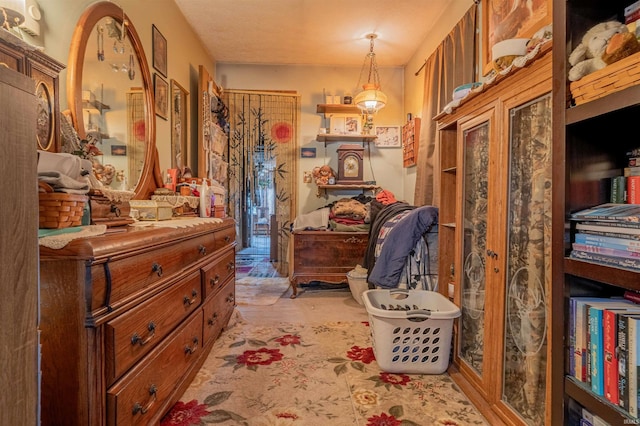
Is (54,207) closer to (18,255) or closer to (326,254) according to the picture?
(18,255)

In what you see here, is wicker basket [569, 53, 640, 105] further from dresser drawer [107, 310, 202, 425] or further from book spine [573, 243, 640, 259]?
dresser drawer [107, 310, 202, 425]

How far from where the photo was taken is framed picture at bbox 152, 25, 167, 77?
8.10 ft

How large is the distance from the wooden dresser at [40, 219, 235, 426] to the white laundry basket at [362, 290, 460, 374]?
1.04m

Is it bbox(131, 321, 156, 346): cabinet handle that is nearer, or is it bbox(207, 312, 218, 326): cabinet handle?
bbox(131, 321, 156, 346): cabinet handle

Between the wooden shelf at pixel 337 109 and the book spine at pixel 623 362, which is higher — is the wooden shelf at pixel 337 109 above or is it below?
above

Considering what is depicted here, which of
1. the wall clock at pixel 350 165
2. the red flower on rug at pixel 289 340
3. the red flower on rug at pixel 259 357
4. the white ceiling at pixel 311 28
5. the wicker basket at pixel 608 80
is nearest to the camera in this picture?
the wicker basket at pixel 608 80

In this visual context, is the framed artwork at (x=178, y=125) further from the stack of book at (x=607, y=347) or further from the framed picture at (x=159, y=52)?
the stack of book at (x=607, y=347)

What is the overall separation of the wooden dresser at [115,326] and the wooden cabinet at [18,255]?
32 centimetres

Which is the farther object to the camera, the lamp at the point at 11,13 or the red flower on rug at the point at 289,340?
the red flower on rug at the point at 289,340

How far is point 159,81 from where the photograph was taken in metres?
2.56

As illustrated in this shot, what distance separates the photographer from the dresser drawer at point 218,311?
1.90m

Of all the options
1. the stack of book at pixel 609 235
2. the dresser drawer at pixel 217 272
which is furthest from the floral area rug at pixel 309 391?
the stack of book at pixel 609 235

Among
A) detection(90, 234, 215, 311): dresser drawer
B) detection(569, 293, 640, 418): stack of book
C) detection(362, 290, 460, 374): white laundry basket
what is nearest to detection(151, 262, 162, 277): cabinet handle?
detection(90, 234, 215, 311): dresser drawer

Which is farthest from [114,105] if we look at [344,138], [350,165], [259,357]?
[344,138]
